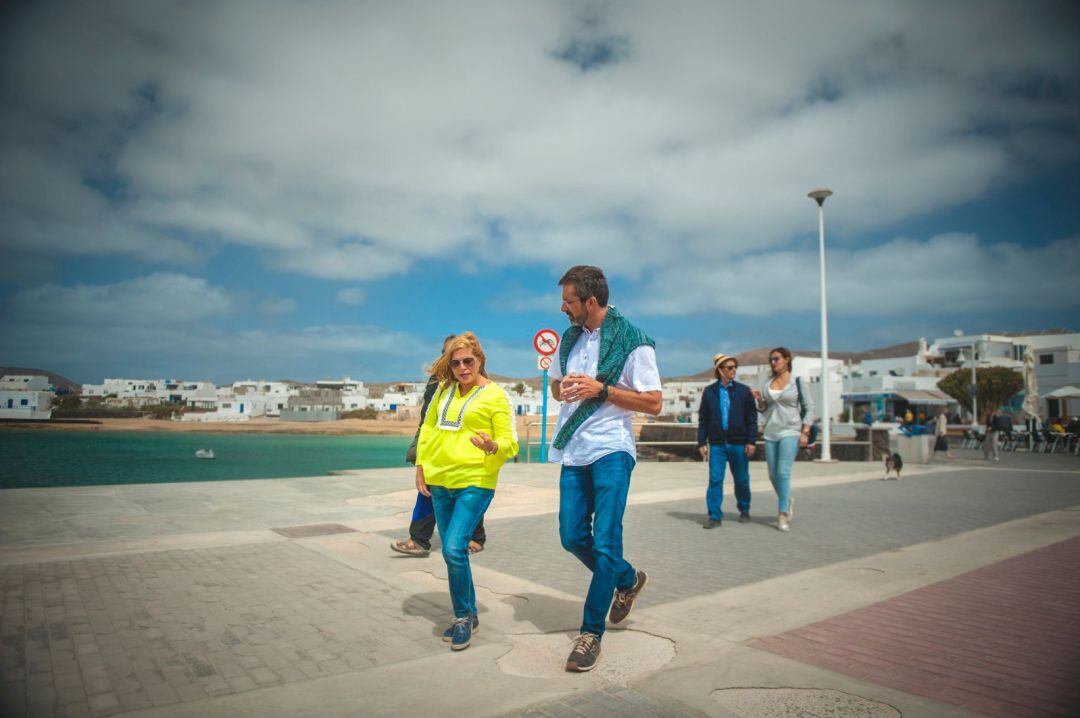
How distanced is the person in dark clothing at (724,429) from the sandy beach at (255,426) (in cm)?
9225

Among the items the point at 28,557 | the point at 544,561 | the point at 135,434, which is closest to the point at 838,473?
the point at 544,561

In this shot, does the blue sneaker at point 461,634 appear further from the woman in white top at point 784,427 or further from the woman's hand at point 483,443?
the woman in white top at point 784,427

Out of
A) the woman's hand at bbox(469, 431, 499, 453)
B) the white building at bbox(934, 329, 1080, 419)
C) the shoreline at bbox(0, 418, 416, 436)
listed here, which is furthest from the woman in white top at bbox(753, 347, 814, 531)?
the shoreline at bbox(0, 418, 416, 436)

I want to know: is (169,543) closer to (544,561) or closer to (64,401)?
(544,561)

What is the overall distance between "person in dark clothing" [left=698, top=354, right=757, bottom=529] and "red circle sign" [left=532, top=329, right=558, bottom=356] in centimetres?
712

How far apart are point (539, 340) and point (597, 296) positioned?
10.9m

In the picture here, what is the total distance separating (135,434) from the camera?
4252 inches

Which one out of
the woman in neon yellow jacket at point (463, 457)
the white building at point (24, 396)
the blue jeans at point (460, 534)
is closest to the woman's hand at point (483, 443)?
the woman in neon yellow jacket at point (463, 457)

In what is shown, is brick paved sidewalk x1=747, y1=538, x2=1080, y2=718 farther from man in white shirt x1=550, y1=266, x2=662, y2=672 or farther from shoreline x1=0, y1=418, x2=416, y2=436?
shoreline x1=0, y1=418, x2=416, y2=436

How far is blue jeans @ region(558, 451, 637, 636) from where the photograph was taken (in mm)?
3236

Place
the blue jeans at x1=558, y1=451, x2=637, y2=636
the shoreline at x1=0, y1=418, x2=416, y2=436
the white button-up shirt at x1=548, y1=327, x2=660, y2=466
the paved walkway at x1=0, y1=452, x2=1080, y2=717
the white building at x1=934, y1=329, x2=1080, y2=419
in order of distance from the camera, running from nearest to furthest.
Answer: the paved walkway at x1=0, y1=452, x2=1080, y2=717, the blue jeans at x1=558, y1=451, x2=637, y2=636, the white button-up shirt at x1=548, y1=327, x2=660, y2=466, the white building at x1=934, y1=329, x2=1080, y2=419, the shoreline at x1=0, y1=418, x2=416, y2=436

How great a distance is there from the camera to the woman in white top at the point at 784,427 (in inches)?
285

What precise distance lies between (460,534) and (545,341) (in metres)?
11.2

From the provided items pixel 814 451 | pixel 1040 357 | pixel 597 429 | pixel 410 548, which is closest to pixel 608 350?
pixel 597 429
